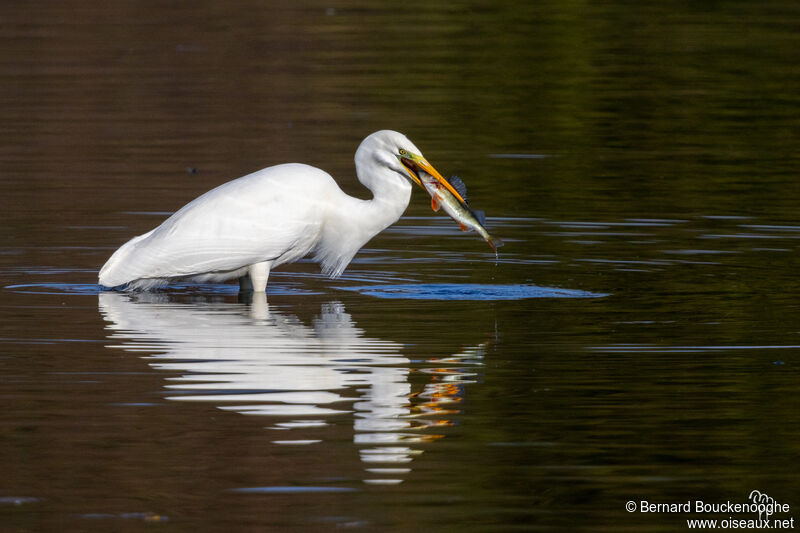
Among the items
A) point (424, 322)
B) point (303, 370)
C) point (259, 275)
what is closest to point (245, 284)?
A: point (259, 275)

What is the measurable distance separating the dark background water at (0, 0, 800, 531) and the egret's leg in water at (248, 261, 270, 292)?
0.21 m

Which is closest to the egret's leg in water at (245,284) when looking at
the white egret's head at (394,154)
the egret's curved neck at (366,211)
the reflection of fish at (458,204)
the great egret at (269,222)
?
the great egret at (269,222)

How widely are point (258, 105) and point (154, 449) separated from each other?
18.7 meters

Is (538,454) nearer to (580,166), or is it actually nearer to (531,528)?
(531,528)

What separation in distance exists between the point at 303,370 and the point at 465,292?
3128mm

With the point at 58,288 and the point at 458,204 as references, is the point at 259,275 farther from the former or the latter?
the point at 458,204

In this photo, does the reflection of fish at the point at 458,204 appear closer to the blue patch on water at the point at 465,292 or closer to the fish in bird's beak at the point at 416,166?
the fish in bird's beak at the point at 416,166

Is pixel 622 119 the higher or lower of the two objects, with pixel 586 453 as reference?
higher

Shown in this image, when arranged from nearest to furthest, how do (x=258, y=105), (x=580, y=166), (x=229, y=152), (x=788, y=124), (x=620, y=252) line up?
1. (x=620, y=252)
2. (x=580, y=166)
3. (x=229, y=152)
4. (x=788, y=124)
5. (x=258, y=105)

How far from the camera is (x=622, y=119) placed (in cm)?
2383

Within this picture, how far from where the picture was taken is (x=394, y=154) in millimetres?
12383

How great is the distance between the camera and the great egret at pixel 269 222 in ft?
40.7

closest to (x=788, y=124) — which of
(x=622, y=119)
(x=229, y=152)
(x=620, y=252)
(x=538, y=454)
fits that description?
(x=622, y=119)

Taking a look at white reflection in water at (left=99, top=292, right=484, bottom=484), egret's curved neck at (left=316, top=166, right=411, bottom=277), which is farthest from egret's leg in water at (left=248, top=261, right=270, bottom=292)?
egret's curved neck at (left=316, top=166, right=411, bottom=277)
